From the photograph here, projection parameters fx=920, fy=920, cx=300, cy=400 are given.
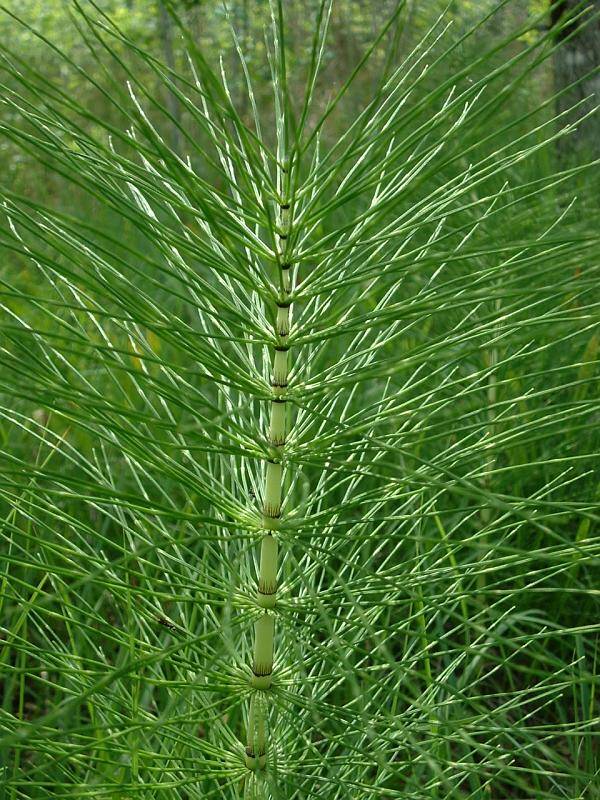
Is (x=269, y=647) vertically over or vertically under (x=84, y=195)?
under

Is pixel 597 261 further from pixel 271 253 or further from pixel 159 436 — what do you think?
pixel 159 436

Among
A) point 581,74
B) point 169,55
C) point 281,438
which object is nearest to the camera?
point 281,438

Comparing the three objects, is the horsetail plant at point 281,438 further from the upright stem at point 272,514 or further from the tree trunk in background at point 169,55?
the tree trunk in background at point 169,55

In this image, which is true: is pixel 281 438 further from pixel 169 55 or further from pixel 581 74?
pixel 169 55

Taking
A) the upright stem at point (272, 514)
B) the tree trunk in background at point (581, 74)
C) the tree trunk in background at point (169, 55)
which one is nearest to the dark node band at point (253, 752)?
the upright stem at point (272, 514)

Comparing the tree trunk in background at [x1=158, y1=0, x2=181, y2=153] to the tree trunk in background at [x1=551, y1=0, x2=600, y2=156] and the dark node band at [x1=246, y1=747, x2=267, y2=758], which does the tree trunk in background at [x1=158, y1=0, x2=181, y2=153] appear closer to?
the tree trunk in background at [x1=551, y1=0, x2=600, y2=156]

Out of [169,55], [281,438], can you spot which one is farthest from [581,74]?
[281,438]

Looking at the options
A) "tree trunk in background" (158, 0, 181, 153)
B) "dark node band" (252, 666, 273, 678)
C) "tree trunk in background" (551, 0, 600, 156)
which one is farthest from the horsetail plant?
"tree trunk in background" (158, 0, 181, 153)

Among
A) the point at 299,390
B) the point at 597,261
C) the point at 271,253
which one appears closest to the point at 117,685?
the point at 299,390
